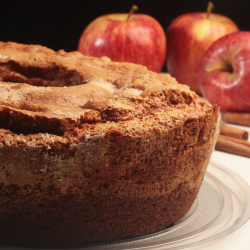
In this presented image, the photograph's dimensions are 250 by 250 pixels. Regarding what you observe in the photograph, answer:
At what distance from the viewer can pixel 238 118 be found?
5.98 feet

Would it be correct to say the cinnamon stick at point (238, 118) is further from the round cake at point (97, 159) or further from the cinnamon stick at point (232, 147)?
the round cake at point (97, 159)

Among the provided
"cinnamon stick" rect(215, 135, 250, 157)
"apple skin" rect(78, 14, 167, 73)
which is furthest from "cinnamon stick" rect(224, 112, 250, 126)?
"apple skin" rect(78, 14, 167, 73)

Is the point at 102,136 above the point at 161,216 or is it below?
above

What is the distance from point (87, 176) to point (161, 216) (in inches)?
8.8

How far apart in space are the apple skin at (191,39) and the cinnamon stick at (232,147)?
0.84 m

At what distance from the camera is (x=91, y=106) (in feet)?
2.79

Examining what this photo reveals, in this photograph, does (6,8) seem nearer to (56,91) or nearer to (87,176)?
(56,91)

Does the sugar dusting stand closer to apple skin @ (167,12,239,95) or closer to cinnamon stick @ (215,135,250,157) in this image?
cinnamon stick @ (215,135,250,157)

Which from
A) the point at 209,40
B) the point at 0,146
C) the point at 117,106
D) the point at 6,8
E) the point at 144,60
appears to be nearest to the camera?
the point at 0,146

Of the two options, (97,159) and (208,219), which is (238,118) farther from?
(97,159)

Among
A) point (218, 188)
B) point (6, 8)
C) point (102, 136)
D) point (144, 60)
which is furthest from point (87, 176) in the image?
point (6, 8)

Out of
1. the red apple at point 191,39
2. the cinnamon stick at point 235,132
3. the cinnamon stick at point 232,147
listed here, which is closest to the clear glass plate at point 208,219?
the cinnamon stick at point 232,147

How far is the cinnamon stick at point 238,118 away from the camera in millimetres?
1812

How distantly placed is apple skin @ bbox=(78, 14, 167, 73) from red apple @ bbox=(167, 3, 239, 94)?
155mm
